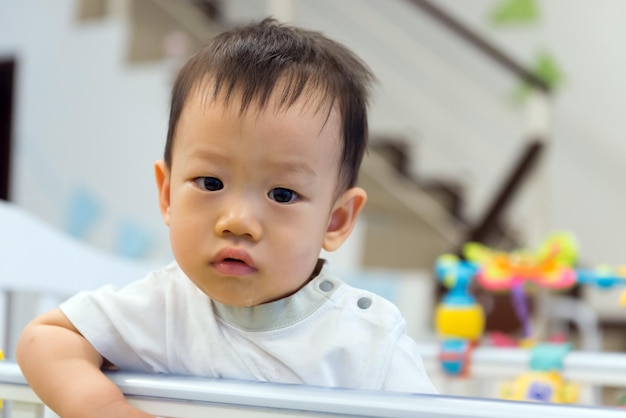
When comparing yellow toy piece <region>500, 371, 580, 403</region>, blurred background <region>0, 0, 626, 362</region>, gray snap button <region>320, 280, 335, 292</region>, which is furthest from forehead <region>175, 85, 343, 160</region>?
blurred background <region>0, 0, 626, 362</region>

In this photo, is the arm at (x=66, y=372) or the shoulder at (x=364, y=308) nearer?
the arm at (x=66, y=372)

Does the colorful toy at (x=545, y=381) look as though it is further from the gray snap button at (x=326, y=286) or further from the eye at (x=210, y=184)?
the eye at (x=210, y=184)

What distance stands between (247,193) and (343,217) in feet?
0.44

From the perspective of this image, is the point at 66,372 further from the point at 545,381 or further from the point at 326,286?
the point at 545,381

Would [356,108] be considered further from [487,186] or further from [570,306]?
[487,186]

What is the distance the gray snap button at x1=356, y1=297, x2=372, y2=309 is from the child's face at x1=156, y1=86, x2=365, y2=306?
0.25 feet

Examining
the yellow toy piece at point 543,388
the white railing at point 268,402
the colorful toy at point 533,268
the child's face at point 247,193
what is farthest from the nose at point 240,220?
the colorful toy at point 533,268

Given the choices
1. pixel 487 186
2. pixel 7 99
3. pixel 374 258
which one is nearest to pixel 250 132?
pixel 374 258

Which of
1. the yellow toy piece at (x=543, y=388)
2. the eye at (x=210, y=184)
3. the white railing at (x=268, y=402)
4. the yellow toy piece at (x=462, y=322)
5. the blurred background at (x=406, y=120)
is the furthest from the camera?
the blurred background at (x=406, y=120)

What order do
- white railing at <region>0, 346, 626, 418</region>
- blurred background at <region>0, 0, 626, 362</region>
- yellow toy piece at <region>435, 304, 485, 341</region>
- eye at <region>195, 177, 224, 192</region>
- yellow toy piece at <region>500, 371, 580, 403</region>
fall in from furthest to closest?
blurred background at <region>0, 0, 626, 362</region> → yellow toy piece at <region>435, 304, 485, 341</region> → yellow toy piece at <region>500, 371, 580, 403</region> → eye at <region>195, 177, 224, 192</region> → white railing at <region>0, 346, 626, 418</region>

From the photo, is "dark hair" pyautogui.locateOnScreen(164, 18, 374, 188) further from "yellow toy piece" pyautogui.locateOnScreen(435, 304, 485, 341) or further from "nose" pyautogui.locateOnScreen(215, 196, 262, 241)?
"yellow toy piece" pyautogui.locateOnScreen(435, 304, 485, 341)

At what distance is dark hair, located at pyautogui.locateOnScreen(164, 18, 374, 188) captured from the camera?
617 millimetres

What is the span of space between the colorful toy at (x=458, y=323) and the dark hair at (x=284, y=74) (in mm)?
494

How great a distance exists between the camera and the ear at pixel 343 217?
27.4 inches
